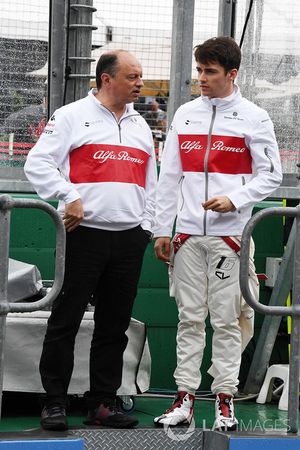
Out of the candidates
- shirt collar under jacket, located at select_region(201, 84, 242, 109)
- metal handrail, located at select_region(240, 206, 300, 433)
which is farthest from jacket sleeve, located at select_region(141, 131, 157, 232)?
metal handrail, located at select_region(240, 206, 300, 433)

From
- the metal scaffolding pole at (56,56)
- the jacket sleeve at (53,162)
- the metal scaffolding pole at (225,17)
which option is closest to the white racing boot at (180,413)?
the jacket sleeve at (53,162)

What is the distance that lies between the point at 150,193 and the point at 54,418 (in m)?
1.17

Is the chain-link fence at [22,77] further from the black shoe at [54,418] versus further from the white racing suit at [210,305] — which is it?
the black shoe at [54,418]

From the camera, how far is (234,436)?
15.4ft

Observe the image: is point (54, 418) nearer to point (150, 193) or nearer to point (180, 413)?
point (180, 413)

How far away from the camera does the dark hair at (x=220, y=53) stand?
5.01 m

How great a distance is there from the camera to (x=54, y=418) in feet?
15.6

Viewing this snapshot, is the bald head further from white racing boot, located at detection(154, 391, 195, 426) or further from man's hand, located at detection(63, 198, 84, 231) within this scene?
white racing boot, located at detection(154, 391, 195, 426)

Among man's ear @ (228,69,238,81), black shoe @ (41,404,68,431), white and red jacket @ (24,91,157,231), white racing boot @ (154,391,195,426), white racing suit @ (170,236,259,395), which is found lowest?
white racing boot @ (154,391,195,426)

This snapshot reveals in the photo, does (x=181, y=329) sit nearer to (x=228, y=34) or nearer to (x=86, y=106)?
(x=86, y=106)

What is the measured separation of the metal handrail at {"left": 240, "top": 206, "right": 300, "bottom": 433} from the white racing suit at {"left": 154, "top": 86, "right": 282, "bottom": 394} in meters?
0.33

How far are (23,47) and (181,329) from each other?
2287 millimetres

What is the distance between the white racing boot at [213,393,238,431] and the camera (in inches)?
194

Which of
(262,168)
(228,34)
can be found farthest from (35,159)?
(228,34)
